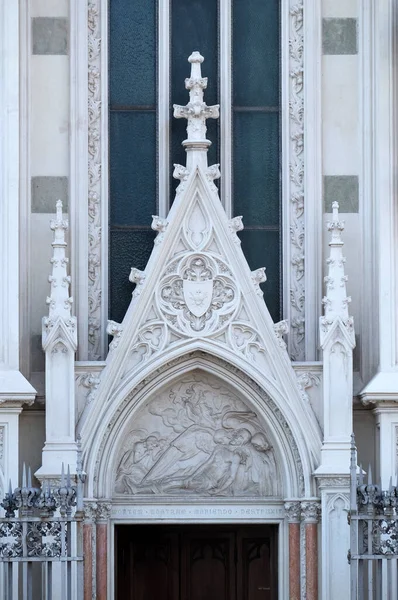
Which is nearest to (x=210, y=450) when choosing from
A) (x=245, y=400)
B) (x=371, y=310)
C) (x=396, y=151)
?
(x=245, y=400)

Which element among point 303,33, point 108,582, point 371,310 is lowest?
point 108,582

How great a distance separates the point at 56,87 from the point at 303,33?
2.55 m

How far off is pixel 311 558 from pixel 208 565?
1302 mm

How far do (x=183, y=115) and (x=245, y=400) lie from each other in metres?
2.85

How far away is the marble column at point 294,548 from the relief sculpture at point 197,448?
35 cm

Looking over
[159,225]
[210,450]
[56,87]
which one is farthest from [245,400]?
[56,87]

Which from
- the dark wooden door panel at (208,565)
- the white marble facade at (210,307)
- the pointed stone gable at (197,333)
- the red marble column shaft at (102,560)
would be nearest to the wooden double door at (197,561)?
the dark wooden door panel at (208,565)

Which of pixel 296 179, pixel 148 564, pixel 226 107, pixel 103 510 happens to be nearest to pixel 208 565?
pixel 148 564

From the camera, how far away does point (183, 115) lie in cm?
2011

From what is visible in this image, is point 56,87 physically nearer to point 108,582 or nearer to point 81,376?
point 81,376

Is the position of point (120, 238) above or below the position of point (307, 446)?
above

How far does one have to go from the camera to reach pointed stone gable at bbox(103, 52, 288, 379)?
774 inches

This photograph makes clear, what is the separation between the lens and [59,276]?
1961cm

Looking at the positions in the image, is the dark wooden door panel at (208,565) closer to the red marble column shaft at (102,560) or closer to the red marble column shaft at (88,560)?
the red marble column shaft at (102,560)
